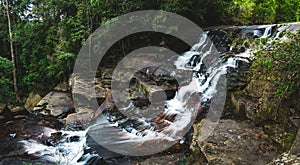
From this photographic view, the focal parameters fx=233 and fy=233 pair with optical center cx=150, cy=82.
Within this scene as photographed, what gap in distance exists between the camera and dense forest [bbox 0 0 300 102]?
1065 centimetres

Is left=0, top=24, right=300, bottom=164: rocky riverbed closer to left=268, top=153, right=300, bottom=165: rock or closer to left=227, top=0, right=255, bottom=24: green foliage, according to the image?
left=268, top=153, right=300, bottom=165: rock

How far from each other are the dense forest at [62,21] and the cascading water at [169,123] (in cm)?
355

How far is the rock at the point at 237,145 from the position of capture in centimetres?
404

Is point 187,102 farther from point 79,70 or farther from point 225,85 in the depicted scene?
point 79,70

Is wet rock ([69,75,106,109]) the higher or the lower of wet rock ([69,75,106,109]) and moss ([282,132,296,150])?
the lower

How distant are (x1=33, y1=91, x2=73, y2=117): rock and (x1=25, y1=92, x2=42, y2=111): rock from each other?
1.63 meters

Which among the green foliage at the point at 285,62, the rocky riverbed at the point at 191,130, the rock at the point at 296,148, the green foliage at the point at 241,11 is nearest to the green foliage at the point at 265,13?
the green foliage at the point at 241,11

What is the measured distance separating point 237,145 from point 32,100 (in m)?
11.0

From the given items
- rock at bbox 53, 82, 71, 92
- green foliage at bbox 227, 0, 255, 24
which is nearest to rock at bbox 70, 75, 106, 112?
rock at bbox 53, 82, 71, 92

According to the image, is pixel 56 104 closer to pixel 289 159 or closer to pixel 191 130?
pixel 191 130

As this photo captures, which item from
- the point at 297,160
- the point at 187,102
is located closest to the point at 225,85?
the point at 187,102

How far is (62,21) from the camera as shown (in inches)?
487

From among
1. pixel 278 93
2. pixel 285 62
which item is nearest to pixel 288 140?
pixel 278 93

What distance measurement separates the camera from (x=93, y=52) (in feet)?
36.5
